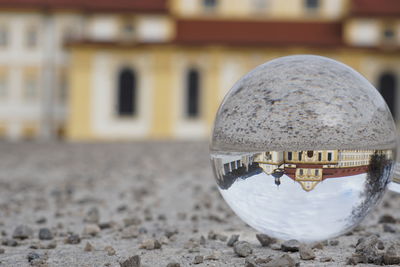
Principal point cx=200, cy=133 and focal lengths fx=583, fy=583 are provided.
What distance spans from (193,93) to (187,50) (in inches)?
92.4

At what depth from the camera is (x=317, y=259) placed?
337 cm

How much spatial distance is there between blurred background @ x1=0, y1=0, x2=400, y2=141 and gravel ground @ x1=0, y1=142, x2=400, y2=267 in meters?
20.6

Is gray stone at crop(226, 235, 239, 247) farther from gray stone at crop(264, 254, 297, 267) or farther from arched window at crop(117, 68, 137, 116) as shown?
arched window at crop(117, 68, 137, 116)

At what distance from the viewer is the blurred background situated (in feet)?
99.6

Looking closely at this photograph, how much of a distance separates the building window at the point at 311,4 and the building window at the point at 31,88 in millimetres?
16744

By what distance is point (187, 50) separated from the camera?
101 feet

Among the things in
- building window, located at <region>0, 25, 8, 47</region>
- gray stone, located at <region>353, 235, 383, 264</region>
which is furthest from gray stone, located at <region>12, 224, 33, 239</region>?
building window, located at <region>0, 25, 8, 47</region>

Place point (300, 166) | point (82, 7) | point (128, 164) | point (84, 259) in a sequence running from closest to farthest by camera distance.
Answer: point (300, 166) → point (84, 259) → point (128, 164) → point (82, 7)

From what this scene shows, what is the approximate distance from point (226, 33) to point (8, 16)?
45.4 feet

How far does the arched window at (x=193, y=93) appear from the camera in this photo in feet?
102

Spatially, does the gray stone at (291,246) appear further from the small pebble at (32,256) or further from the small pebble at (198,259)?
the small pebble at (32,256)

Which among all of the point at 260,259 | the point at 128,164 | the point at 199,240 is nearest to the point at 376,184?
the point at 260,259

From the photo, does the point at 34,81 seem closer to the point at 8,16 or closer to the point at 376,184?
the point at 8,16

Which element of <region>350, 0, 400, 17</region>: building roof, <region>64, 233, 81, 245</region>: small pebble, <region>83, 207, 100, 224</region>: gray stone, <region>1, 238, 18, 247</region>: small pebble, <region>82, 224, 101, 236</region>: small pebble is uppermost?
<region>350, 0, 400, 17</region>: building roof
